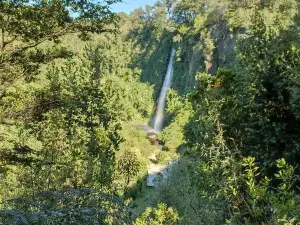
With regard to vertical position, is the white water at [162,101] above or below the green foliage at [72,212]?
below

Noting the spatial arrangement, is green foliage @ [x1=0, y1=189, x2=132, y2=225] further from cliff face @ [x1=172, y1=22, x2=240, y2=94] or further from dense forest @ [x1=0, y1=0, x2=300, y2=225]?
Result: cliff face @ [x1=172, y1=22, x2=240, y2=94]

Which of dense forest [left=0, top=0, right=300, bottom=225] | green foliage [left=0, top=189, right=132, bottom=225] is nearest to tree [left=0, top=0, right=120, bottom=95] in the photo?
dense forest [left=0, top=0, right=300, bottom=225]

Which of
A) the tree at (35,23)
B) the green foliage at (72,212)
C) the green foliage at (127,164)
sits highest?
the tree at (35,23)

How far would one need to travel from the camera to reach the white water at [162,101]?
4661 cm

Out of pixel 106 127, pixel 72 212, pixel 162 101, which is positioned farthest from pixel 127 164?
pixel 162 101

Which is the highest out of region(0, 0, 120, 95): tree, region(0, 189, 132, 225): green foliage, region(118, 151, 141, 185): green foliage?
region(0, 0, 120, 95): tree

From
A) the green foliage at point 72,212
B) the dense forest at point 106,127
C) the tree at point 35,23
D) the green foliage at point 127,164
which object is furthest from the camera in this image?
the green foliage at point 127,164

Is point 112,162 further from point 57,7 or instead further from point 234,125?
point 57,7

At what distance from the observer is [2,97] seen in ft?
25.4

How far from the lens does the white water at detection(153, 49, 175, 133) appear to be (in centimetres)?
4661

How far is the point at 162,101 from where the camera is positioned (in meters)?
48.9

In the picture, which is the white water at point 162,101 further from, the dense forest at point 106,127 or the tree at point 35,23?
the tree at point 35,23

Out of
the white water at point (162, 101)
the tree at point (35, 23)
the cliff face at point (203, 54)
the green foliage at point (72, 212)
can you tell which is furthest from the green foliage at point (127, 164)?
the white water at point (162, 101)

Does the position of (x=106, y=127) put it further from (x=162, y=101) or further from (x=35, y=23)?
(x=162, y=101)
